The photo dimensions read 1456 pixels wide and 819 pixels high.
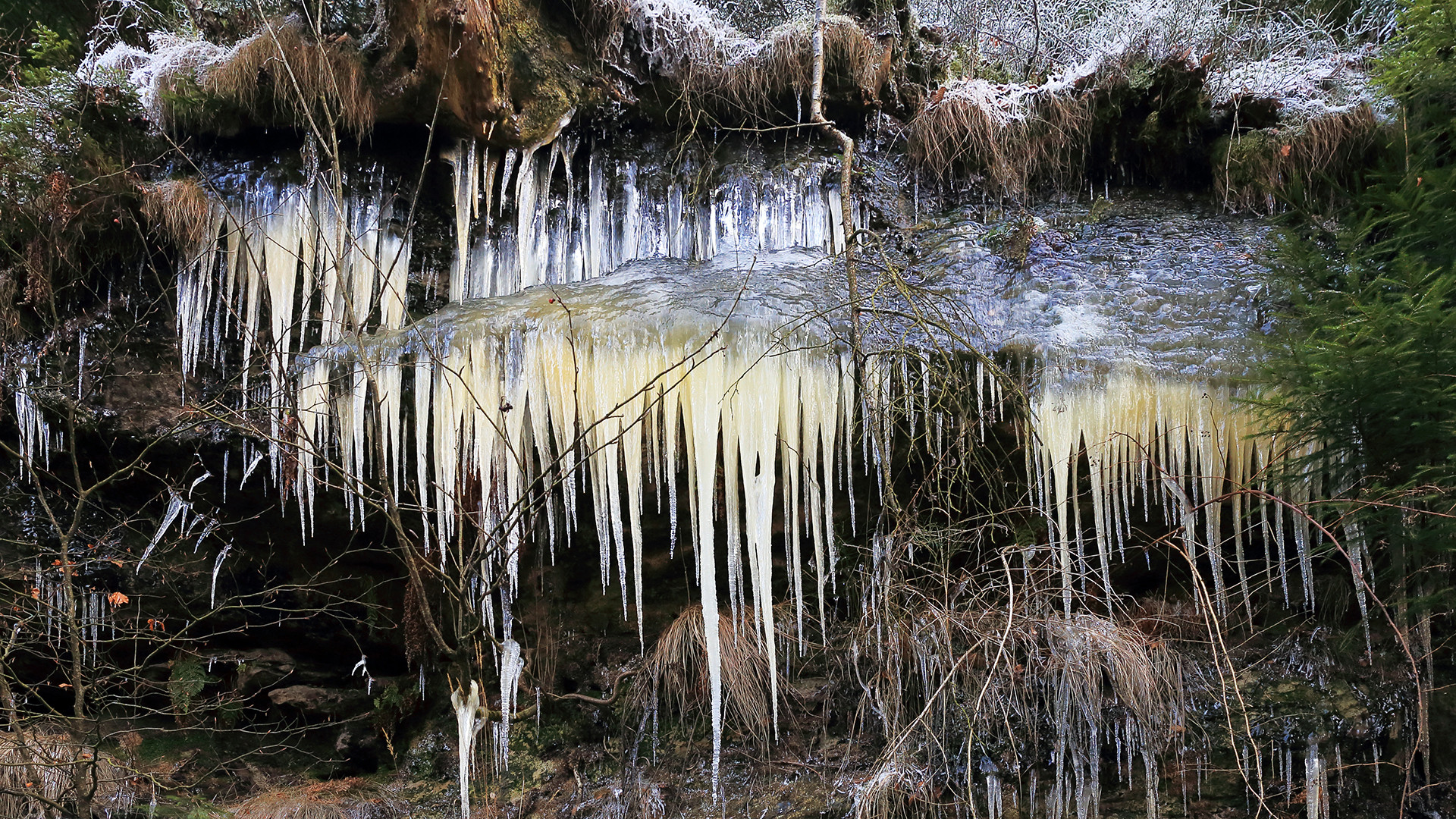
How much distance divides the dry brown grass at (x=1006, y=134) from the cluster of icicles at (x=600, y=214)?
0.73 meters

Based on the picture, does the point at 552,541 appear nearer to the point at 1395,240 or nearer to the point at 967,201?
the point at 967,201

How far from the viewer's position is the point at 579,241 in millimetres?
5891

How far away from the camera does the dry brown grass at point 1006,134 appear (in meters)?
5.87

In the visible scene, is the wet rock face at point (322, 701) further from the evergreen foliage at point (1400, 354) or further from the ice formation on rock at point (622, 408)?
the evergreen foliage at point (1400, 354)

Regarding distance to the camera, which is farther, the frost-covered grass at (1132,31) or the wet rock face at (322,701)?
the frost-covered grass at (1132,31)

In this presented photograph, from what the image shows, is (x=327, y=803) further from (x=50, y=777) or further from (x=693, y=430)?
(x=693, y=430)

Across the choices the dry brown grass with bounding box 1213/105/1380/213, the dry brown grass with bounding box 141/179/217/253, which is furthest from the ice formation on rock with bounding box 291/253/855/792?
the dry brown grass with bounding box 1213/105/1380/213

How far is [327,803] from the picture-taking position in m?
4.77

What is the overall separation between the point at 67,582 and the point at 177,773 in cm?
214

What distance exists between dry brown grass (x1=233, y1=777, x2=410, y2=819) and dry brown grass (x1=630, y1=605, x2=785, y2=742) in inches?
59.4

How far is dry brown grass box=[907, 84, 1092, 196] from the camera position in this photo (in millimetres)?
5871

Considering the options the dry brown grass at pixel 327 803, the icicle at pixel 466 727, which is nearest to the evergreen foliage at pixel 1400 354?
the icicle at pixel 466 727

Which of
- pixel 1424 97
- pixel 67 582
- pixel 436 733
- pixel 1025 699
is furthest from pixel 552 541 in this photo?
pixel 1424 97

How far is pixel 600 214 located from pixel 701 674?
3.01m
